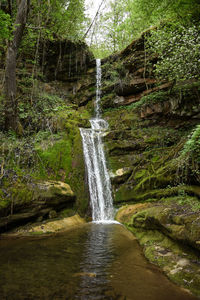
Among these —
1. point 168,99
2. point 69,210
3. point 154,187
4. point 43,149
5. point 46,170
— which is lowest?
point 69,210

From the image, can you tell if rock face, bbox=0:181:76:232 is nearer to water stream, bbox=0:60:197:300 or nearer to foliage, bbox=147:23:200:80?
water stream, bbox=0:60:197:300

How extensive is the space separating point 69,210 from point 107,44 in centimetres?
2212

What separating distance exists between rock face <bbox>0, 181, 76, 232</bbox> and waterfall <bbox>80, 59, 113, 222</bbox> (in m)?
1.25

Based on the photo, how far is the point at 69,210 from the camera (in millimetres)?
7016

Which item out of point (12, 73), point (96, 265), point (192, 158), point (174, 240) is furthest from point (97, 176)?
point (12, 73)

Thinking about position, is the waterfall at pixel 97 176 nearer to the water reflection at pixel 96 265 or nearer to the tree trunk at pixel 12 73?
the water reflection at pixel 96 265

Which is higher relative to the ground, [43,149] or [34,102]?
[34,102]

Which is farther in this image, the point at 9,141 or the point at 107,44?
the point at 107,44

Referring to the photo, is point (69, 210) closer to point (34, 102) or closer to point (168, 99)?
point (34, 102)

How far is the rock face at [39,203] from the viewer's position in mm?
5340

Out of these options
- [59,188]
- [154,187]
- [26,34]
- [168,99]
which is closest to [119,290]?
[59,188]

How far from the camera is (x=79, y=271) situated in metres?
3.26

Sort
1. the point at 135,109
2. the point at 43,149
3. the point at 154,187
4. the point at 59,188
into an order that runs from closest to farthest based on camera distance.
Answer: the point at 59,188 < the point at 154,187 < the point at 43,149 < the point at 135,109

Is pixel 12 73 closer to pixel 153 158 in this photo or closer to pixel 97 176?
pixel 97 176
